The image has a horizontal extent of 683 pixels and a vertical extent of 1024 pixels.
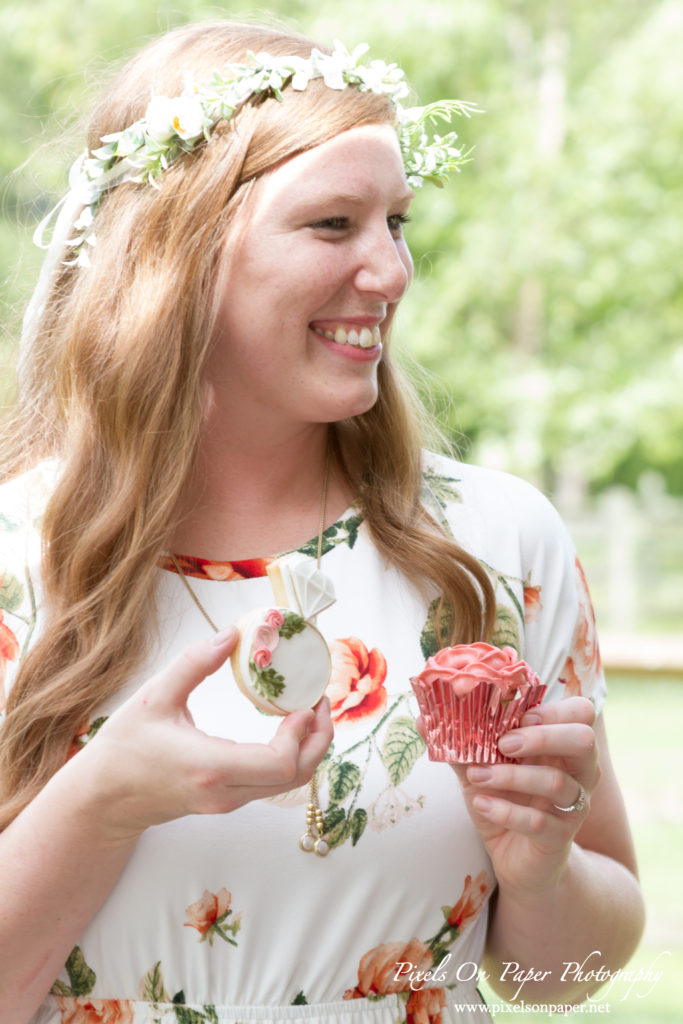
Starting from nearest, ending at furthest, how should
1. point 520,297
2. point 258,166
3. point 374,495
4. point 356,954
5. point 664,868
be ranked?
point 356,954 < point 258,166 < point 374,495 < point 664,868 < point 520,297

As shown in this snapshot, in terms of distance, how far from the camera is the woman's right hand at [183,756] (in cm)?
168

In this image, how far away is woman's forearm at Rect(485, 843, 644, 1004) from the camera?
7.24ft

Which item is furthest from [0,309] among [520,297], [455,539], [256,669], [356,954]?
[520,297]

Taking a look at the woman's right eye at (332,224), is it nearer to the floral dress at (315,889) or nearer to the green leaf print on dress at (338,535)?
the green leaf print on dress at (338,535)

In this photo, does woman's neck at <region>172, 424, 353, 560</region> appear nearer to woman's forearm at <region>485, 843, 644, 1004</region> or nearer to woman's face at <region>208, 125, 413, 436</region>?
woman's face at <region>208, 125, 413, 436</region>

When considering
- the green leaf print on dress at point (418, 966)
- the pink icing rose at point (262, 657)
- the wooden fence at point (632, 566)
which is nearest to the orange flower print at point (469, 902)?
the green leaf print on dress at point (418, 966)

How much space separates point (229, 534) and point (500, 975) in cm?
101

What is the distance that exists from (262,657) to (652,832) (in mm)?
6668

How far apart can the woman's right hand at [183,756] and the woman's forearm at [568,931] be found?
64 cm

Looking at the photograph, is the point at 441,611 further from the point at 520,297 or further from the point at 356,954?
the point at 520,297

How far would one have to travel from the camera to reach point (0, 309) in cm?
325

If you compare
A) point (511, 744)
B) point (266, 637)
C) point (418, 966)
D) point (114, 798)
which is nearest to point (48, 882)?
point (114, 798)

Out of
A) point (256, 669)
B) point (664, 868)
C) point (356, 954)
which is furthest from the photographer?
point (664, 868)

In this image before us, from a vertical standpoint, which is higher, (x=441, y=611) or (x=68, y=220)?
(x=68, y=220)
